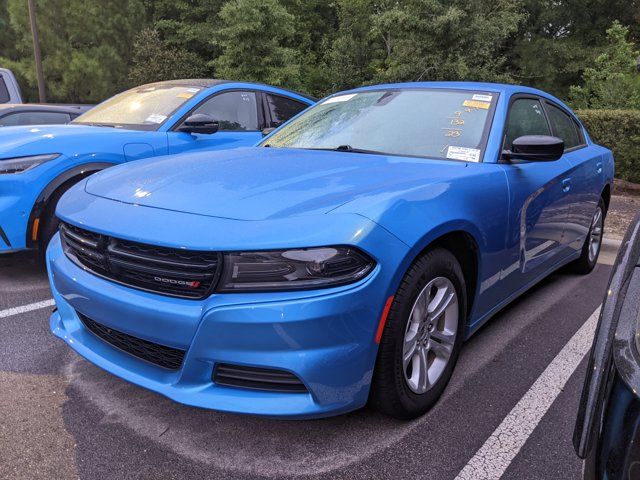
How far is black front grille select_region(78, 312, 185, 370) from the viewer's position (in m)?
1.98

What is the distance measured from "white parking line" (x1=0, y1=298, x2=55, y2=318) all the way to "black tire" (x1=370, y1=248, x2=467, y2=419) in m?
2.54

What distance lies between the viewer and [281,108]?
568cm

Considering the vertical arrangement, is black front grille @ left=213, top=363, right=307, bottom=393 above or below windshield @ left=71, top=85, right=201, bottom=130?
below

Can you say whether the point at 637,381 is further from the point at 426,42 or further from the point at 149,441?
the point at 426,42

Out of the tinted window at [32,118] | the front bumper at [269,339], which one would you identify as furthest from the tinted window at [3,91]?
the front bumper at [269,339]

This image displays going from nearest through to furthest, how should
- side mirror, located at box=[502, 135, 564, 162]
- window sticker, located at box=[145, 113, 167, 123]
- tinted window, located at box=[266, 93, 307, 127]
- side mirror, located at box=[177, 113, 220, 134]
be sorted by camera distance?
side mirror, located at box=[502, 135, 564, 162], side mirror, located at box=[177, 113, 220, 134], window sticker, located at box=[145, 113, 167, 123], tinted window, located at box=[266, 93, 307, 127]

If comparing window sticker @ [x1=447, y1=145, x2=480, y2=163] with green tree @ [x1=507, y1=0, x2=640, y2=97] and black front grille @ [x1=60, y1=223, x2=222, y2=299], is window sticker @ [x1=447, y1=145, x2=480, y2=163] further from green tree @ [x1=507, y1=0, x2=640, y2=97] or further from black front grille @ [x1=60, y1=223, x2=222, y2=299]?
green tree @ [x1=507, y1=0, x2=640, y2=97]

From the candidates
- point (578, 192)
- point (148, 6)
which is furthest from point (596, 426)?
point (148, 6)

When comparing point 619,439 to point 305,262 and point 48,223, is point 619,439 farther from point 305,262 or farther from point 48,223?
point 48,223

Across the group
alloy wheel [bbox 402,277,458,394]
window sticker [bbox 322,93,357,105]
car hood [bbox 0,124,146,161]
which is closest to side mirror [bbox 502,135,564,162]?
alloy wheel [bbox 402,277,458,394]

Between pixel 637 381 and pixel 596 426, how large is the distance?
173 millimetres

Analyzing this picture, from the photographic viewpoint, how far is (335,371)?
1.85 m

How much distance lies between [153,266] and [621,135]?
9.35m

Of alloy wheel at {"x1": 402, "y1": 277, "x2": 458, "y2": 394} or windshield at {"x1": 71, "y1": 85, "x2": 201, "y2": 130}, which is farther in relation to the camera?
windshield at {"x1": 71, "y1": 85, "x2": 201, "y2": 130}
